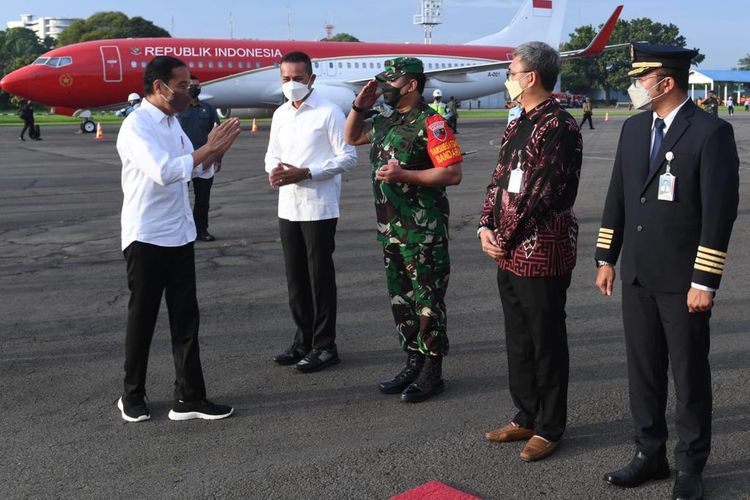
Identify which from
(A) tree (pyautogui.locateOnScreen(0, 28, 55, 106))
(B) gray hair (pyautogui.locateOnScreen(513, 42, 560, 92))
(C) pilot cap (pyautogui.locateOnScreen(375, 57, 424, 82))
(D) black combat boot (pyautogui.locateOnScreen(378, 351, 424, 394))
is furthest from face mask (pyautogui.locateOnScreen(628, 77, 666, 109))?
(A) tree (pyautogui.locateOnScreen(0, 28, 55, 106))

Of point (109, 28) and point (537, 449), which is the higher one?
point (109, 28)

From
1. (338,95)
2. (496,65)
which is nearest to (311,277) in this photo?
(338,95)

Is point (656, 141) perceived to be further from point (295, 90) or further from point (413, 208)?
point (295, 90)

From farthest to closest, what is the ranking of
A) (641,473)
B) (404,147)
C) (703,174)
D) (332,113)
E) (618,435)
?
(332,113), (404,147), (618,435), (641,473), (703,174)

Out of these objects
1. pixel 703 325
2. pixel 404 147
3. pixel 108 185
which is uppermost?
pixel 404 147

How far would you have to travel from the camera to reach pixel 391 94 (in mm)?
4680

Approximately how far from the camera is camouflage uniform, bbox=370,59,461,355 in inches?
185

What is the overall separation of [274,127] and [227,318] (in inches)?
71.7

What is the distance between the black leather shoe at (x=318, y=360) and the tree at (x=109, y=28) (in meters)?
82.5

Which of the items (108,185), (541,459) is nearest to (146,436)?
(541,459)

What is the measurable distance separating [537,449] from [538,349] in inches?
19.1

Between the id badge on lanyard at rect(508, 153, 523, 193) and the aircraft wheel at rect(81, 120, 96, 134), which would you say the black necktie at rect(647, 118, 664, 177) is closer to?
the id badge on lanyard at rect(508, 153, 523, 193)

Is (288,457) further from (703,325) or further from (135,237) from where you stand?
(703,325)

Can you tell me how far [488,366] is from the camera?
550 centimetres
